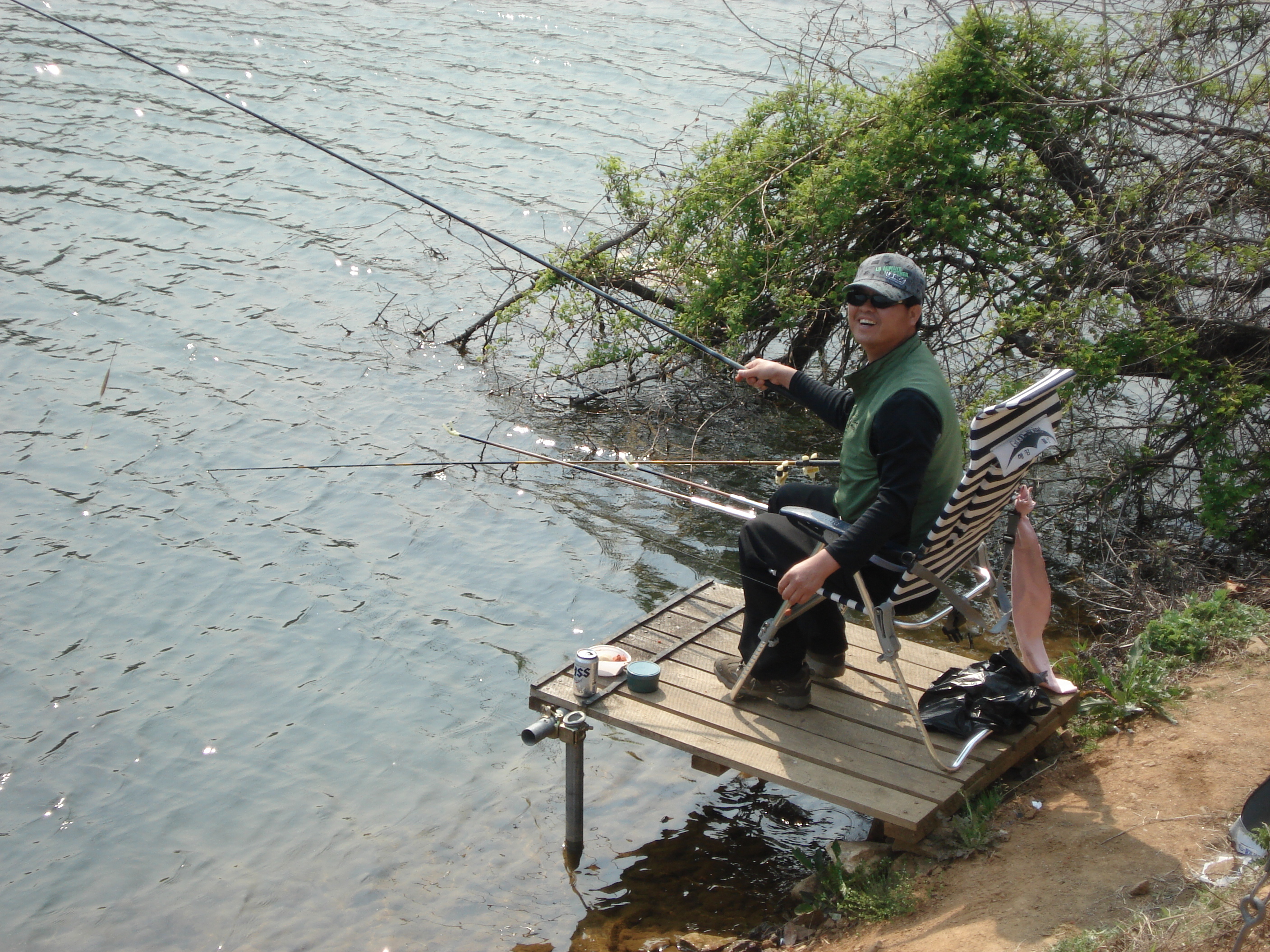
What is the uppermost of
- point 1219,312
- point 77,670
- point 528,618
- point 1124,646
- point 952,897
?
point 1219,312

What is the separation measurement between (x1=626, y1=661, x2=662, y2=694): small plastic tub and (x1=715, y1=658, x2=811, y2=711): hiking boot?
337 millimetres

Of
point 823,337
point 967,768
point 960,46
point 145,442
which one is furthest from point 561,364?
point 967,768

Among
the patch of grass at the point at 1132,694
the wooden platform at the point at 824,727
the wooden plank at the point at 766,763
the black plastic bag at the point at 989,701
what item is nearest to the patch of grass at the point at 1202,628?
the patch of grass at the point at 1132,694

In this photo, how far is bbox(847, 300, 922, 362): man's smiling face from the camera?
3910 mm

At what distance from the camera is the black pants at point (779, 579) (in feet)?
13.6

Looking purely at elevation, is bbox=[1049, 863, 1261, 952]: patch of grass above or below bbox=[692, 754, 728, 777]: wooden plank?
above

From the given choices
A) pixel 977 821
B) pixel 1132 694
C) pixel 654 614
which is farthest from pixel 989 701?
pixel 654 614

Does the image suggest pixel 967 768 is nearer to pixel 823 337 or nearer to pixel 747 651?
pixel 747 651

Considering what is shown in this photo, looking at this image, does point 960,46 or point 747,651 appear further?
point 960,46

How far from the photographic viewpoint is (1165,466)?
6.39 meters

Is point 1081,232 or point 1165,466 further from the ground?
point 1081,232

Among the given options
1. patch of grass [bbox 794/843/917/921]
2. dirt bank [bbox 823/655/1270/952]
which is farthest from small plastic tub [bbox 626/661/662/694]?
dirt bank [bbox 823/655/1270/952]

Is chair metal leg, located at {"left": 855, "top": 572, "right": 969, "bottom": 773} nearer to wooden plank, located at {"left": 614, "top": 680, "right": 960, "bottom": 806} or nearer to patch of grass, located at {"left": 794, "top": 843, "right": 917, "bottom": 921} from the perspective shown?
wooden plank, located at {"left": 614, "top": 680, "right": 960, "bottom": 806}

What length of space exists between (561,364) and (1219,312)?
527 cm
